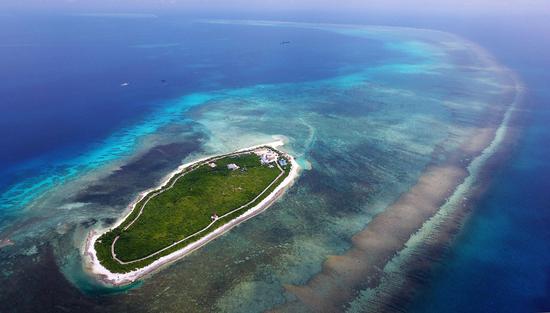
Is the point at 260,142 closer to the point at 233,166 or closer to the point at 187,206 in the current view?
the point at 233,166

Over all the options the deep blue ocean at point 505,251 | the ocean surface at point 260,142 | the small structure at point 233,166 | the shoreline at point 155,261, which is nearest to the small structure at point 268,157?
the small structure at point 233,166

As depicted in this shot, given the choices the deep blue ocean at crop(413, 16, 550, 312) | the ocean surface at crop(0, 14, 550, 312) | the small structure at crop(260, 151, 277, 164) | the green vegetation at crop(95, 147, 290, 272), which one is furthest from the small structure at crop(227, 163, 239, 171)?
the deep blue ocean at crop(413, 16, 550, 312)

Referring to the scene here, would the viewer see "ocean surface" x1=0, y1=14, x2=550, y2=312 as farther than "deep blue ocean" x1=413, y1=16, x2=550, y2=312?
Yes

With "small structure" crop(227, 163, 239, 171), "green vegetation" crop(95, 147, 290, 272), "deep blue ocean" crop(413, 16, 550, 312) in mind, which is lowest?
"deep blue ocean" crop(413, 16, 550, 312)

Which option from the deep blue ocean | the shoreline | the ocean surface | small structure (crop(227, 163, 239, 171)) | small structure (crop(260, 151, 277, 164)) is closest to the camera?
the deep blue ocean

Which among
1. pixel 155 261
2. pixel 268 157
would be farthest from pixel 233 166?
pixel 155 261

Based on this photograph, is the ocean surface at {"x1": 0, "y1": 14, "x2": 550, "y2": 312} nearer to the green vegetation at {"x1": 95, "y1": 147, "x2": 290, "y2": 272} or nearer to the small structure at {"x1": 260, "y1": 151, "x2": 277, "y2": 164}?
the green vegetation at {"x1": 95, "y1": 147, "x2": 290, "y2": 272}

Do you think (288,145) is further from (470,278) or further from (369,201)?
(470,278)
